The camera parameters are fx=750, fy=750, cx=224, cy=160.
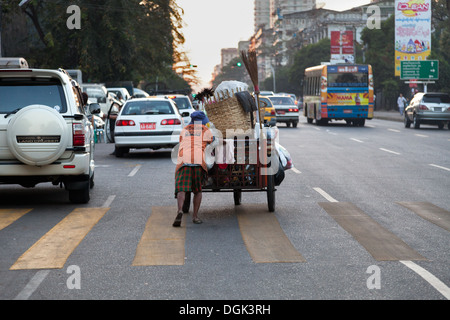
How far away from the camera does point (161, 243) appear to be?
852cm

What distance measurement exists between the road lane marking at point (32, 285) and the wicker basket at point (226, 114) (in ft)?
13.0

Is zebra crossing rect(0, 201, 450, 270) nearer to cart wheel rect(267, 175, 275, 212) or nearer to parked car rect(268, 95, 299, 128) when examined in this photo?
cart wheel rect(267, 175, 275, 212)

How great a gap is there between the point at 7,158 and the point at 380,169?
29.8ft

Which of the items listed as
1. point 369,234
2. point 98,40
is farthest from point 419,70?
point 369,234

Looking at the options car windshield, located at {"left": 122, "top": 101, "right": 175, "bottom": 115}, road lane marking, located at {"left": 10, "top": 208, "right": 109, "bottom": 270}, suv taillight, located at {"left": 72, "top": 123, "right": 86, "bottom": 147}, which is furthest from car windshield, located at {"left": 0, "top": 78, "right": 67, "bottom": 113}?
car windshield, located at {"left": 122, "top": 101, "right": 175, "bottom": 115}

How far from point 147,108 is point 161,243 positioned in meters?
12.7

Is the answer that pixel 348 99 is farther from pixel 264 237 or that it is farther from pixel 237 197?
pixel 264 237

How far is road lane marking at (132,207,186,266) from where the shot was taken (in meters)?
7.55

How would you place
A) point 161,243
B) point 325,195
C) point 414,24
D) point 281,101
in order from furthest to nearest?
point 414,24 → point 281,101 → point 325,195 → point 161,243

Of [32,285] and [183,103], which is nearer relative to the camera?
[32,285]

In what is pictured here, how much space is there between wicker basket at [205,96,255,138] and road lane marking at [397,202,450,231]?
2903mm
